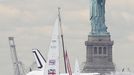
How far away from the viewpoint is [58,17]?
340ft

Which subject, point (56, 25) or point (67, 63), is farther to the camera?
point (67, 63)

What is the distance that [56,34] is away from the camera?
104188mm

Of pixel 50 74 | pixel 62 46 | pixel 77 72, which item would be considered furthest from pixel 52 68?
pixel 77 72

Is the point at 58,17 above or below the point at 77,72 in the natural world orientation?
above

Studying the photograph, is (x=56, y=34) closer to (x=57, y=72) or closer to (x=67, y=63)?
(x=57, y=72)

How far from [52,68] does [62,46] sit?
7.65 metres

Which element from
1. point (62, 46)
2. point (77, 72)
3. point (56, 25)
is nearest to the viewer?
point (56, 25)

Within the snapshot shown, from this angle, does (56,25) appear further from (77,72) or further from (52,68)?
(77,72)

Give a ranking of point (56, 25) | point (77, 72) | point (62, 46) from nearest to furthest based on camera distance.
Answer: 1. point (56, 25)
2. point (62, 46)
3. point (77, 72)

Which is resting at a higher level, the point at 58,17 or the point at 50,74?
the point at 58,17

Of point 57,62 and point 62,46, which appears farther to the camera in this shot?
point 62,46

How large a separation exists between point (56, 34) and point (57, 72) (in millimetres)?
4278

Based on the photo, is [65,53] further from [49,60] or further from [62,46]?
[49,60]

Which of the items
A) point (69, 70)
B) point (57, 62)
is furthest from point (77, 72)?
point (57, 62)
